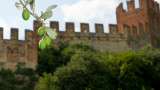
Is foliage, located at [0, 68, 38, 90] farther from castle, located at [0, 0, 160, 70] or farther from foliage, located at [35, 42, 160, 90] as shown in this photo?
foliage, located at [35, 42, 160, 90]

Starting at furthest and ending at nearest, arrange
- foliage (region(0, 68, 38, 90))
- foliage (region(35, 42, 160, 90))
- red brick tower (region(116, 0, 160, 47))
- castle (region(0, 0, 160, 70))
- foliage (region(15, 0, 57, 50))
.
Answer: red brick tower (region(116, 0, 160, 47)) → castle (region(0, 0, 160, 70)) → foliage (region(0, 68, 38, 90)) → foliage (region(35, 42, 160, 90)) → foliage (region(15, 0, 57, 50))

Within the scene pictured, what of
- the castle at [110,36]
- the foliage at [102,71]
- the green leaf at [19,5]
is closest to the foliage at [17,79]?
the castle at [110,36]

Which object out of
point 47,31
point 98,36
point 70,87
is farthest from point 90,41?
point 47,31

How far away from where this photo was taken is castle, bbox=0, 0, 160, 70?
2023 centimetres

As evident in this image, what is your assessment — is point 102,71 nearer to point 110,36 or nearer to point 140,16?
point 110,36

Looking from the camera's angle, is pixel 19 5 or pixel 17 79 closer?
pixel 19 5

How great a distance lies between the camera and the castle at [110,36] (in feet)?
66.4

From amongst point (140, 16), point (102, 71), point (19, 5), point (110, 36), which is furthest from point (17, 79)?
point (19, 5)

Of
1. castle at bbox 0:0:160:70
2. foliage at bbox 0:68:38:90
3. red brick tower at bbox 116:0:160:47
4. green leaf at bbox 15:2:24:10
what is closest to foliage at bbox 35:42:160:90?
foliage at bbox 0:68:38:90

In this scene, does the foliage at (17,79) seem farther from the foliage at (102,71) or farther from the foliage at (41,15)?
the foliage at (41,15)

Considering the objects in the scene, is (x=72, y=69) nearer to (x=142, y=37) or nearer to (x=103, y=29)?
(x=103, y=29)

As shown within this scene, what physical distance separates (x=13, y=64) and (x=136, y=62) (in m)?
7.67

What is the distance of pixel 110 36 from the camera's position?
2611cm

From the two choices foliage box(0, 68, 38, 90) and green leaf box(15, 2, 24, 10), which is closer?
green leaf box(15, 2, 24, 10)
